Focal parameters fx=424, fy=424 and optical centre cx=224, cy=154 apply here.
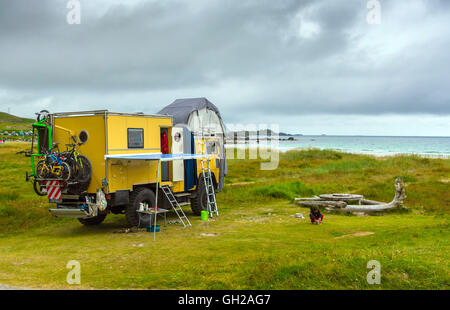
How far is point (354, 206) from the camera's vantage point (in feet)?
54.3

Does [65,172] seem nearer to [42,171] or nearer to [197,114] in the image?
[42,171]

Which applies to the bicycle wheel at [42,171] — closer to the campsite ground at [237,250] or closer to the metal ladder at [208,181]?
the campsite ground at [237,250]

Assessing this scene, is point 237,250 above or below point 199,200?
below

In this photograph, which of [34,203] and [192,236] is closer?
[192,236]

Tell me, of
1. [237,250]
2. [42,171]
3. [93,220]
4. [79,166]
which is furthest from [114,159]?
[237,250]

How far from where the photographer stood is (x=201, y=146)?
52.7 feet

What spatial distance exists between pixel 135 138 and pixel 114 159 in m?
1.01

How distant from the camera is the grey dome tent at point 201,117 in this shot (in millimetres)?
17562

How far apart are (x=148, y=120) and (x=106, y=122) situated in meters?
1.71

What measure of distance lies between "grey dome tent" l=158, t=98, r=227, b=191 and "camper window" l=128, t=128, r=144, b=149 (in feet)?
12.4

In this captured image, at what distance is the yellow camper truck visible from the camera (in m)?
11.9

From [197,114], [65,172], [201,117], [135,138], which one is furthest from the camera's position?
[201,117]
